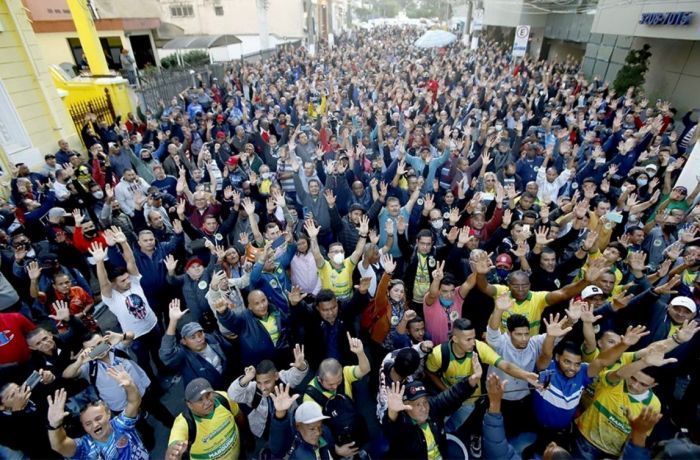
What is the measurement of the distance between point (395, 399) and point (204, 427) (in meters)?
1.34

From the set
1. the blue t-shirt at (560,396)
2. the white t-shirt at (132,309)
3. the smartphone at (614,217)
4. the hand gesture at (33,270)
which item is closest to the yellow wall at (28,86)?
the hand gesture at (33,270)

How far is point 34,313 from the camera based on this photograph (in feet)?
13.7

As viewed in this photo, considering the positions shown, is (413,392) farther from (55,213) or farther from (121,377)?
(55,213)

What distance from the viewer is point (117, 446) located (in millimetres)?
2475

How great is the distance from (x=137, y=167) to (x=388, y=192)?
477 centimetres

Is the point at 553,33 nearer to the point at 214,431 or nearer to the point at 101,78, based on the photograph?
the point at 101,78

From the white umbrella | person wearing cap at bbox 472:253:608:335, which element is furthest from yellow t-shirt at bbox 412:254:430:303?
the white umbrella

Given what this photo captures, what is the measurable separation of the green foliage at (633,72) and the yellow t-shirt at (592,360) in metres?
12.9

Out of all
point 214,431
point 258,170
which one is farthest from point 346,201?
point 214,431

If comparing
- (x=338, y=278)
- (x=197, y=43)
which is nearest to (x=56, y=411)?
(x=338, y=278)

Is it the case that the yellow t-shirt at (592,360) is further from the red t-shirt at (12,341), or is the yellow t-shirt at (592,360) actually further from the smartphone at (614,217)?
the red t-shirt at (12,341)

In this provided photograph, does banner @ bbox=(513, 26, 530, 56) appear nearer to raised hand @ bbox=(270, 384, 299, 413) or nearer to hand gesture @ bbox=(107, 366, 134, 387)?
raised hand @ bbox=(270, 384, 299, 413)

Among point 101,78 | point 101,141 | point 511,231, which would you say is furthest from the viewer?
point 101,78

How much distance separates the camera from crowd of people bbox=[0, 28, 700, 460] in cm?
258
